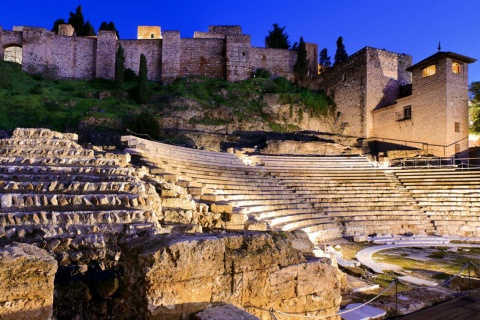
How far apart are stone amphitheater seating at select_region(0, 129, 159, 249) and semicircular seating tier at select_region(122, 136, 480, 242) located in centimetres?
216

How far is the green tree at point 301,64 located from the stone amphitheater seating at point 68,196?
105 feet

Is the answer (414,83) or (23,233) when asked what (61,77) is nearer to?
(414,83)

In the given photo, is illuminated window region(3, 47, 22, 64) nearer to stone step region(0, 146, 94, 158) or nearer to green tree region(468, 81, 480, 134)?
stone step region(0, 146, 94, 158)

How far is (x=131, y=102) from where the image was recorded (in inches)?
1104

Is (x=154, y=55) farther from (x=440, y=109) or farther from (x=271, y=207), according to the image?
(x=271, y=207)

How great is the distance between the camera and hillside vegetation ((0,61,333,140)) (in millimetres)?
23203

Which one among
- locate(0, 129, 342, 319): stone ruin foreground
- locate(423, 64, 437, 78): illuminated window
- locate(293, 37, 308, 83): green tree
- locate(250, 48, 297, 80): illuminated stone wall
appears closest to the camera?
locate(0, 129, 342, 319): stone ruin foreground

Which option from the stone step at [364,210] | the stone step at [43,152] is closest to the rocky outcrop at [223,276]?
the stone step at [43,152]

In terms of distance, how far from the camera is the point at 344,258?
892 centimetres

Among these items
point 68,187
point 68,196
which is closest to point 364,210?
point 68,187

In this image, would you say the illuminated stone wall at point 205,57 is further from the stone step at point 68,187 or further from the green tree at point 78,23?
the stone step at point 68,187

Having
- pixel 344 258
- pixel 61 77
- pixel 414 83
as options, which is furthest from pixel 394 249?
pixel 61 77

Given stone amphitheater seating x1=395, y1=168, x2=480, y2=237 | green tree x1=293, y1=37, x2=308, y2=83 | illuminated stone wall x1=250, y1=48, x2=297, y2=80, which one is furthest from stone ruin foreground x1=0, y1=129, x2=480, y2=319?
illuminated stone wall x1=250, y1=48, x2=297, y2=80

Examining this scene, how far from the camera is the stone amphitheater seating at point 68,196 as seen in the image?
4473 mm
